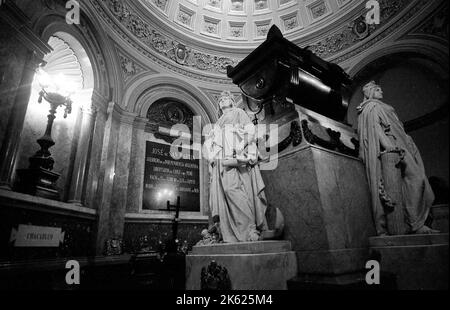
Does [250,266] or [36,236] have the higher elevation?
[36,236]

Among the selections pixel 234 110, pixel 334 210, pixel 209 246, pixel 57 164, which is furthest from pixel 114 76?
pixel 334 210

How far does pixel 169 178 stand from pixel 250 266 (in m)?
5.28

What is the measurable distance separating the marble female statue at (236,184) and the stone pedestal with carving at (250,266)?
0.19 metres

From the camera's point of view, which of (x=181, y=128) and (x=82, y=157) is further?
(x=181, y=128)

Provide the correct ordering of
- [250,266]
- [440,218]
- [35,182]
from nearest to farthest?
[250,266]
[440,218]
[35,182]

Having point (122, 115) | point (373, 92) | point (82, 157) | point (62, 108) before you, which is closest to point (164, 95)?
point (122, 115)

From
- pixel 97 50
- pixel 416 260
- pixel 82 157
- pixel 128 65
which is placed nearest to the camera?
pixel 416 260

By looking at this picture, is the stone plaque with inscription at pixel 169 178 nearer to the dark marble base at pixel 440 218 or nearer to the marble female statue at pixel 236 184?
the marble female statue at pixel 236 184

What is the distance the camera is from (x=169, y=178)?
7203 millimetres

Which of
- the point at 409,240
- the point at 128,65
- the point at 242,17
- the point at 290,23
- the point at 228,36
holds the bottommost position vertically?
the point at 409,240

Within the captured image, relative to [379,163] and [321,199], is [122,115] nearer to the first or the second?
[321,199]

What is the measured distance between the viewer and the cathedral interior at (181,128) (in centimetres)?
A: 266

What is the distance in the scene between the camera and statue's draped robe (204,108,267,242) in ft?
8.91

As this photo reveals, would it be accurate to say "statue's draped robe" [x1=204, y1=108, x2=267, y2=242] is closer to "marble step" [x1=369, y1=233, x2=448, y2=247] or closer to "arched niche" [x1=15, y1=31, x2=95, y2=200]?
"marble step" [x1=369, y1=233, x2=448, y2=247]
